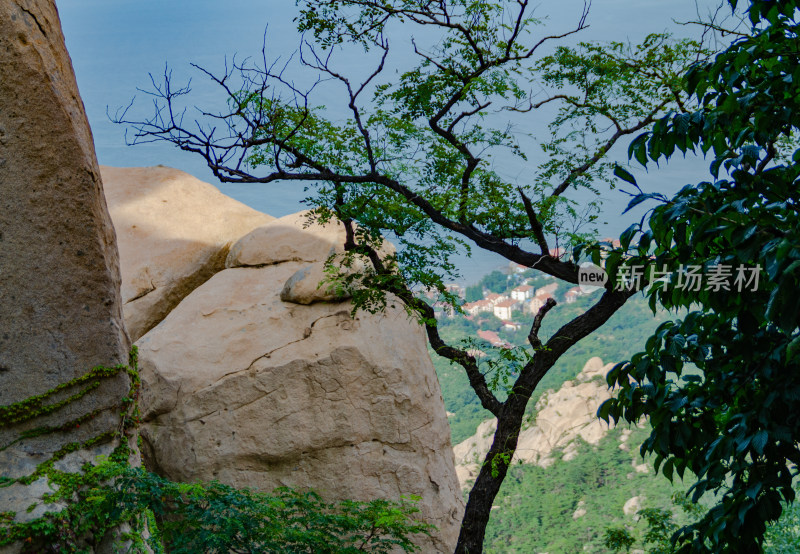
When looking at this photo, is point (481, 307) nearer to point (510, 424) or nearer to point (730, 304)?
point (510, 424)

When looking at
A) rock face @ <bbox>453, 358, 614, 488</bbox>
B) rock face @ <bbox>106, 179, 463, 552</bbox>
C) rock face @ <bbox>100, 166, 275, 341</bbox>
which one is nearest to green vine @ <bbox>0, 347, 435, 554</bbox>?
rock face @ <bbox>106, 179, 463, 552</bbox>

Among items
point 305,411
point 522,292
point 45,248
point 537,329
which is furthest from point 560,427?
point 45,248

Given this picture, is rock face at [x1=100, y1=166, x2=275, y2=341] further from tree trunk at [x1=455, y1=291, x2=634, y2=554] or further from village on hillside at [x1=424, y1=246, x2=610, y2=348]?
village on hillside at [x1=424, y1=246, x2=610, y2=348]

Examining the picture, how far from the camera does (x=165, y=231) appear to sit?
9.20 m

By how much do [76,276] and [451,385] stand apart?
13005mm

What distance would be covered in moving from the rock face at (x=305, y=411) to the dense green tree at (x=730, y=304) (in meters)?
4.75

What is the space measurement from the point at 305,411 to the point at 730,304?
5.42 m

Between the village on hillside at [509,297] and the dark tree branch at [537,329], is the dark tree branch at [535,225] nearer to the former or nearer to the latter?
the dark tree branch at [537,329]

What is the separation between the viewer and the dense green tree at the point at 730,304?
238cm

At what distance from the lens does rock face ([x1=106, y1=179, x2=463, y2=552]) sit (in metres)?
7.29

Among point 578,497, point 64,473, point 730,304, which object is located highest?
point 730,304

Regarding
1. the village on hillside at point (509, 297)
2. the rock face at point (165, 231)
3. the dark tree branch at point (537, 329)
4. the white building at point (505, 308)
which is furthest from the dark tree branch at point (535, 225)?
the white building at point (505, 308)

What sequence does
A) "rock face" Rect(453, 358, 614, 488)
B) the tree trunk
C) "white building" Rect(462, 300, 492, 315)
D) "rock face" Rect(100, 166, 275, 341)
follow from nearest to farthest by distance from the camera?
the tree trunk < "rock face" Rect(100, 166, 275, 341) < "rock face" Rect(453, 358, 614, 488) < "white building" Rect(462, 300, 492, 315)

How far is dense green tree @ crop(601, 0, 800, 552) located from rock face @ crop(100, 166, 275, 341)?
7.09 metres
